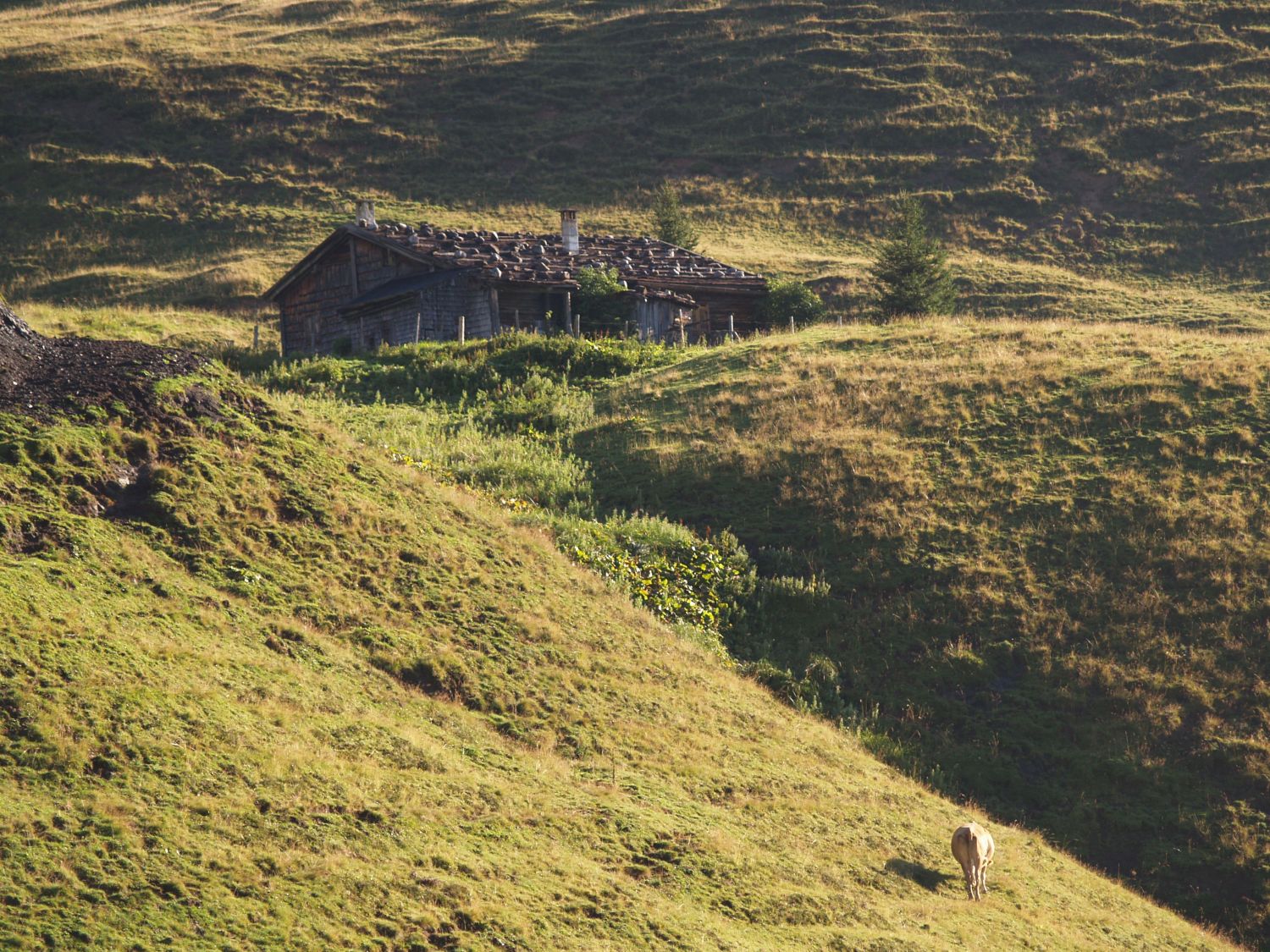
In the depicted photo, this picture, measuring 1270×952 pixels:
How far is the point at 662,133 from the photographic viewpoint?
85438 millimetres

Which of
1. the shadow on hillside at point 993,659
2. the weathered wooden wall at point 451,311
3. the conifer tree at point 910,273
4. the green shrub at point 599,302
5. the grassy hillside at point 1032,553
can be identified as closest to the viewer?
the shadow on hillside at point 993,659

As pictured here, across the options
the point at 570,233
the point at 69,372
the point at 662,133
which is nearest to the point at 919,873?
the point at 69,372

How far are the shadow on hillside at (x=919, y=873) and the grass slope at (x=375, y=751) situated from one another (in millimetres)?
50

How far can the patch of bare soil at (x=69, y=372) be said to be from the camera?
52.8ft

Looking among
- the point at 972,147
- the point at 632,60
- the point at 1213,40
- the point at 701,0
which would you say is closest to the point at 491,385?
the point at 972,147

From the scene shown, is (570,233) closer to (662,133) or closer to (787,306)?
(787,306)

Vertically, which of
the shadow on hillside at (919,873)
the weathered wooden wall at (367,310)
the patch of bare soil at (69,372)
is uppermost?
the patch of bare soil at (69,372)

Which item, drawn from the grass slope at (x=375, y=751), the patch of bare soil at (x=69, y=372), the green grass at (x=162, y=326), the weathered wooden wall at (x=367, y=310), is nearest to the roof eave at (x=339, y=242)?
the weathered wooden wall at (x=367, y=310)

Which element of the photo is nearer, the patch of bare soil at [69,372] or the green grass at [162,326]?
the patch of bare soil at [69,372]

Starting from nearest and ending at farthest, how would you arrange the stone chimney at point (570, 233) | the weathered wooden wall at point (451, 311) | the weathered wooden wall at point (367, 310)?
the weathered wooden wall at point (451, 311), the weathered wooden wall at point (367, 310), the stone chimney at point (570, 233)

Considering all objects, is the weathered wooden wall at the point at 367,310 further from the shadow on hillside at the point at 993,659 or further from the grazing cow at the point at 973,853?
the grazing cow at the point at 973,853

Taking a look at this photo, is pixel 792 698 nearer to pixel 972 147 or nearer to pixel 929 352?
Result: pixel 929 352

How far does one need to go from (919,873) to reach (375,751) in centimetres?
673

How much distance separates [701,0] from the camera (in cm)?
10831
